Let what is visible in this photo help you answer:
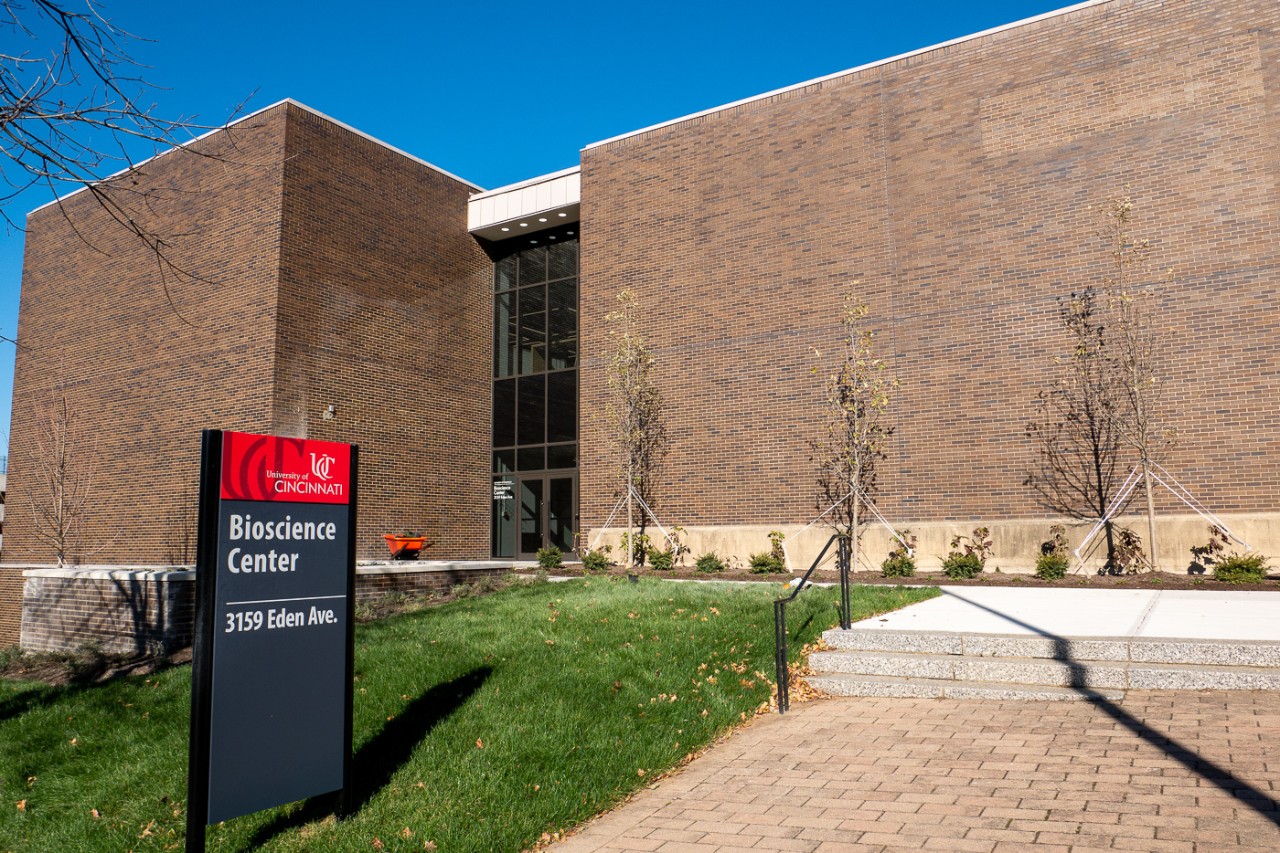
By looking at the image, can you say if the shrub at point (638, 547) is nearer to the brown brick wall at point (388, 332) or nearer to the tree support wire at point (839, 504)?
the tree support wire at point (839, 504)

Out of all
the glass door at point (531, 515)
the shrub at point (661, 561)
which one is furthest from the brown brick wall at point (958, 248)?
the glass door at point (531, 515)

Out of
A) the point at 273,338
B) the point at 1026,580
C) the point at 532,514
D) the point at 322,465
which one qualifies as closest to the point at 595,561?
the point at 532,514

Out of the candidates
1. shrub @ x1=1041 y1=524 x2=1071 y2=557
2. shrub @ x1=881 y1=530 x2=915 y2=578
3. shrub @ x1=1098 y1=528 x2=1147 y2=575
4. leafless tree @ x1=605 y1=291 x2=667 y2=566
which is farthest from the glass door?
shrub @ x1=1098 y1=528 x2=1147 y2=575

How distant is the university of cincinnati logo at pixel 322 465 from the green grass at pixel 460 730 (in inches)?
74.5

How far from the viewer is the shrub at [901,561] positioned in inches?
602

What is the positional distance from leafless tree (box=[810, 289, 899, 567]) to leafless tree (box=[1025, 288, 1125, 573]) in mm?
2706

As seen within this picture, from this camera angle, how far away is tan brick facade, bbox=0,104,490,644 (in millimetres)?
19812

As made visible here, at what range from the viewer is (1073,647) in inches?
301

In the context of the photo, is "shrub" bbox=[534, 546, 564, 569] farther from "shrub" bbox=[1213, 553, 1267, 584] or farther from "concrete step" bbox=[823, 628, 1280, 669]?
"shrub" bbox=[1213, 553, 1267, 584]

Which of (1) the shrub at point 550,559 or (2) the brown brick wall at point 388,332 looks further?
(2) the brown brick wall at point 388,332

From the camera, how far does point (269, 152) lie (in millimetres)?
20078

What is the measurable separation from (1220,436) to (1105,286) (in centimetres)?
311

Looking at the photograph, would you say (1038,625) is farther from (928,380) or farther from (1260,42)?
(1260,42)

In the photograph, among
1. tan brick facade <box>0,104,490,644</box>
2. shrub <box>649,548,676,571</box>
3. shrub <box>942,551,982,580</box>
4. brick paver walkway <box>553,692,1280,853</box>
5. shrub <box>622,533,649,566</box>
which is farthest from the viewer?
tan brick facade <box>0,104,490,644</box>
